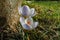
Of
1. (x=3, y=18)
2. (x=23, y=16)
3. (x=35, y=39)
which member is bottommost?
(x=35, y=39)

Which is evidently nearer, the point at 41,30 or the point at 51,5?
the point at 41,30

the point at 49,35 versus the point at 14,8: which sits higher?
the point at 14,8

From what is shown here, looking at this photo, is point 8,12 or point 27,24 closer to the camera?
point 27,24

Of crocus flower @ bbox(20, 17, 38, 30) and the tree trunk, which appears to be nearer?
crocus flower @ bbox(20, 17, 38, 30)

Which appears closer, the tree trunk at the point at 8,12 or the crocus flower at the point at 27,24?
the crocus flower at the point at 27,24

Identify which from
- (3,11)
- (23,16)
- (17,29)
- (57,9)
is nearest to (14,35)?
(17,29)

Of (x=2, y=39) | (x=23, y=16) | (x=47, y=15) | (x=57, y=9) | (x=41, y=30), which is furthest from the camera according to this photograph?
(x=57, y=9)

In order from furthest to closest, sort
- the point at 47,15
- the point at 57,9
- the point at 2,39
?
the point at 57,9, the point at 47,15, the point at 2,39

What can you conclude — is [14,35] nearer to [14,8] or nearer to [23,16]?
[14,8]
